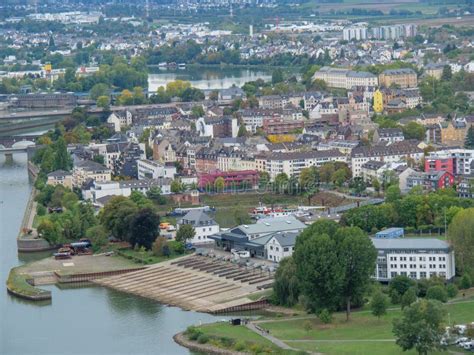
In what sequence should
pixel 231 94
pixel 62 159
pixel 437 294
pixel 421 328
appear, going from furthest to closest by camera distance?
1. pixel 231 94
2. pixel 62 159
3. pixel 437 294
4. pixel 421 328

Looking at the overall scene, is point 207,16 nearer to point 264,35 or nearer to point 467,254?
point 264,35

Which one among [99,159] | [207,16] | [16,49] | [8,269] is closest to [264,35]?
[16,49]

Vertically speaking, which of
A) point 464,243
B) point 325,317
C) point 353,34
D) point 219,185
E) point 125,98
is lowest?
point 353,34

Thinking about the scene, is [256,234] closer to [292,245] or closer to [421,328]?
[292,245]

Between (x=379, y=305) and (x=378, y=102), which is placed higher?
(x=379, y=305)

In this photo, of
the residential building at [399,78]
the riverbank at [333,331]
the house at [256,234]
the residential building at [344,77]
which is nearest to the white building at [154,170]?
the house at [256,234]

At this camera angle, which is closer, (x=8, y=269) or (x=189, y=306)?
(x=189, y=306)

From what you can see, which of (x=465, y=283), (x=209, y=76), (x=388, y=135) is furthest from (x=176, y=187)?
(x=209, y=76)

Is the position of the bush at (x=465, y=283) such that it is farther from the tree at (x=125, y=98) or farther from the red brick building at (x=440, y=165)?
the tree at (x=125, y=98)
